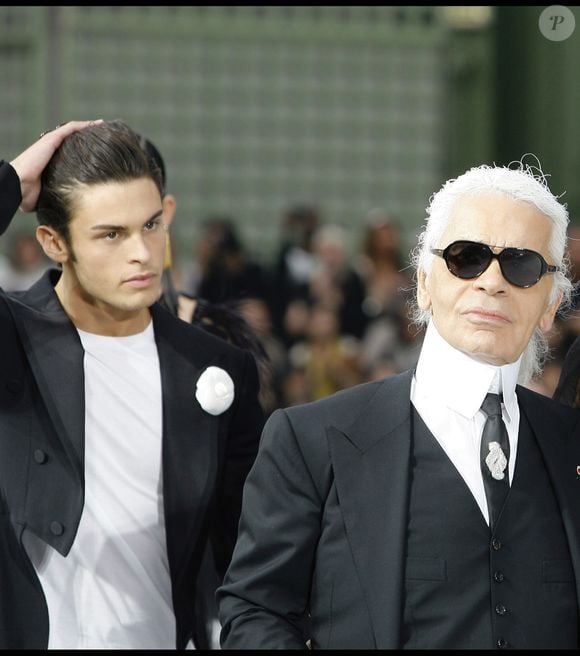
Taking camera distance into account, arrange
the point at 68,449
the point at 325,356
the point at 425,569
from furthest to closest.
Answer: the point at 325,356 → the point at 68,449 → the point at 425,569

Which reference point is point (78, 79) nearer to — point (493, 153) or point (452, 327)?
point (493, 153)

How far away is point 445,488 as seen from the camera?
2.89m

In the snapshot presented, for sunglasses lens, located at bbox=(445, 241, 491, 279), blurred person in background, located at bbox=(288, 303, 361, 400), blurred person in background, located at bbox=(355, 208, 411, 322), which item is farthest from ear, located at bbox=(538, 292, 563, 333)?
blurred person in background, located at bbox=(355, 208, 411, 322)

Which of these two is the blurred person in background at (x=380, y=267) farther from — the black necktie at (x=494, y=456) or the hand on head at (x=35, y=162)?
the black necktie at (x=494, y=456)

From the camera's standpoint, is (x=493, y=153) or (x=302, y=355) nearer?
(x=302, y=355)

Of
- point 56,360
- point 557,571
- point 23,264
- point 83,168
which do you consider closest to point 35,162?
point 83,168

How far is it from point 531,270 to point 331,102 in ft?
37.6

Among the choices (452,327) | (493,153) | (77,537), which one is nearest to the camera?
(452,327)

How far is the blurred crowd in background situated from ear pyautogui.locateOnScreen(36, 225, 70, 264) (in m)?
4.85

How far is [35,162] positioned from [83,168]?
0.14m

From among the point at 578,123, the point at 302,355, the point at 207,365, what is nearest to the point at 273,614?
the point at 207,365

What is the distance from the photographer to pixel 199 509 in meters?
3.73

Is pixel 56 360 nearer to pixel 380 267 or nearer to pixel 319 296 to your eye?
pixel 319 296

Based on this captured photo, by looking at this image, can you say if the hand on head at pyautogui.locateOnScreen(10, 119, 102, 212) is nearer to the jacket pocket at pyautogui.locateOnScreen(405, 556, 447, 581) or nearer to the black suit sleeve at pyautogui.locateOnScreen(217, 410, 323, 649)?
the black suit sleeve at pyautogui.locateOnScreen(217, 410, 323, 649)
